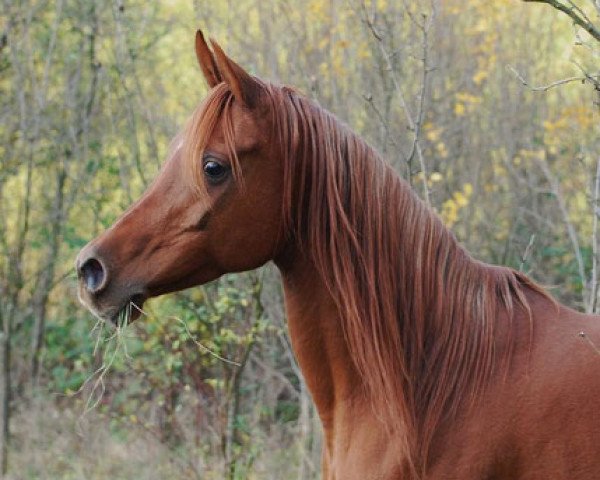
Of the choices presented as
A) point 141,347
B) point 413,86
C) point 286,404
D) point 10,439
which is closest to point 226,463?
point 141,347

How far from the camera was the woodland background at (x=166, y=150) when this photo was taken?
6.06m

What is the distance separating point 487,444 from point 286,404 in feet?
17.3

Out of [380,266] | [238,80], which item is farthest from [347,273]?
[238,80]

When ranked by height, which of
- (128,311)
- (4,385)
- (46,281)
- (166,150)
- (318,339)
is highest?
(166,150)

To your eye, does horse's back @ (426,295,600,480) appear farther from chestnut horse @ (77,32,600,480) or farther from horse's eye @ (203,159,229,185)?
horse's eye @ (203,159,229,185)

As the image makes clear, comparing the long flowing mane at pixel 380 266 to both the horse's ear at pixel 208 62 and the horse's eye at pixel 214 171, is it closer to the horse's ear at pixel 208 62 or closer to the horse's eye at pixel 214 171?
the horse's eye at pixel 214 171

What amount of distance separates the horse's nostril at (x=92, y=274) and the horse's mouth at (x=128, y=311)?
0.29 ft

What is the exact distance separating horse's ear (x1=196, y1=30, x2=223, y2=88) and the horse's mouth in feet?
2.18

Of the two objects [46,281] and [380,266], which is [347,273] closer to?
[380,266]

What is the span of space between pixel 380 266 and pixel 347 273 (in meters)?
0.09

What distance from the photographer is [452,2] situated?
8078mm

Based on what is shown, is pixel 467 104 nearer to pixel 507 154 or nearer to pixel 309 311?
pixel 507 154

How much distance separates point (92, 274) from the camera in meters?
2.56

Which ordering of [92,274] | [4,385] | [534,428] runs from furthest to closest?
[4,385] → [92,274] → [534,428]
